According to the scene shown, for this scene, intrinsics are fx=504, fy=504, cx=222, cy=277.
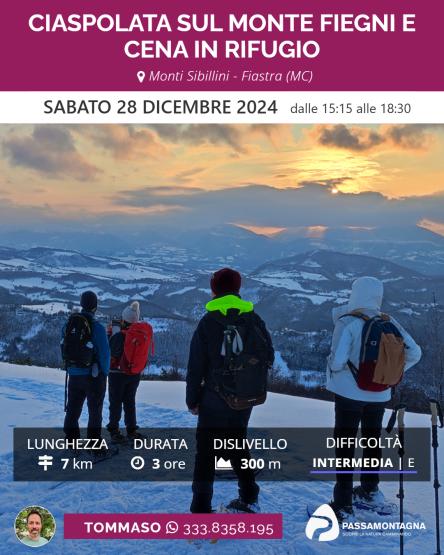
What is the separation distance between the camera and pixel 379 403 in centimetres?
372

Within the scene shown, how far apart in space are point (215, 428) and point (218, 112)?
3.46 meters

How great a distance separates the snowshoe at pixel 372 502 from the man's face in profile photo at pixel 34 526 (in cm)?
235

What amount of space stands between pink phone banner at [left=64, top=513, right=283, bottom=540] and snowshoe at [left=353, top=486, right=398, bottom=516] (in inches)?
27.6

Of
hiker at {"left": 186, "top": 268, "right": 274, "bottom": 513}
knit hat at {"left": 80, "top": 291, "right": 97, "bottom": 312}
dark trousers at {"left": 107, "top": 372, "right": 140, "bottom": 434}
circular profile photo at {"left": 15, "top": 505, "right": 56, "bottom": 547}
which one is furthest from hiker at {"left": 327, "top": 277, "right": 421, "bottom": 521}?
dark trousers at {"left": 107, "top": 372, "right": 140, "bottom": 434}

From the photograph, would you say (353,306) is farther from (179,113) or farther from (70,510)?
(179,113)

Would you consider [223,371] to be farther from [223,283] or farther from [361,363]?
[361,363]

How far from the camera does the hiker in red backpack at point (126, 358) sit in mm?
5398

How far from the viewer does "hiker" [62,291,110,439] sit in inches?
193

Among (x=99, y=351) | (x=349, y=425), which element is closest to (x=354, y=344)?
(x=349, y=425)

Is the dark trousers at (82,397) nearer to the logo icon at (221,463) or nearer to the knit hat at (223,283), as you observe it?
the logo icon at (221,463)

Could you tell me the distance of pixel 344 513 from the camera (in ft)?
12.1

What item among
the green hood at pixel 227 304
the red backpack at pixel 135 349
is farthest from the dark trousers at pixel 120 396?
the green hood at pixel 227 304

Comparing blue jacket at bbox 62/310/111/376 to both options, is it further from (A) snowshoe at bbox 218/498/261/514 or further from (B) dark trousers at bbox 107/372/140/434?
(A) snowshoe at bbox 218/498/261/514
